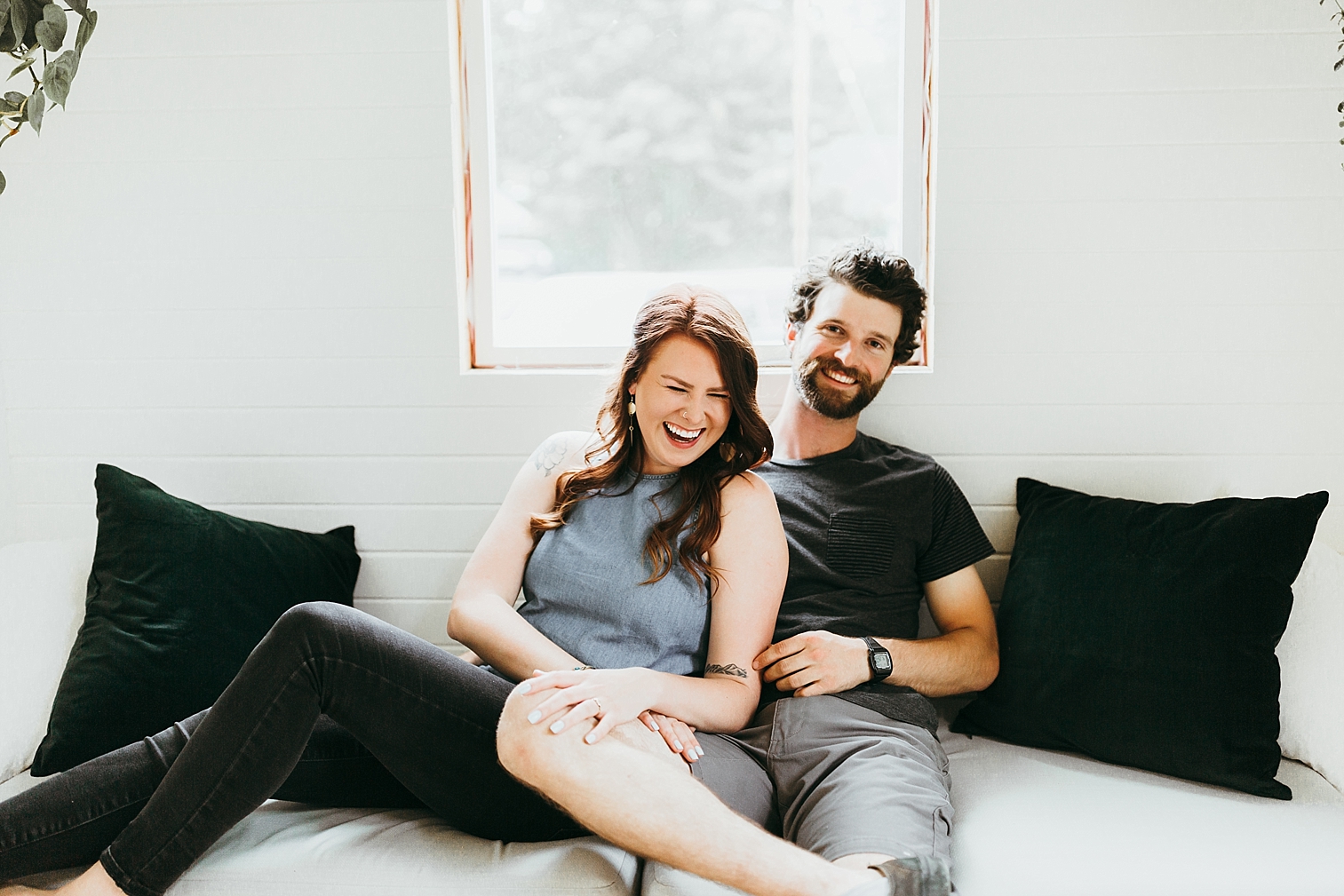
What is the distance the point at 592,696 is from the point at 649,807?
192 millimetres

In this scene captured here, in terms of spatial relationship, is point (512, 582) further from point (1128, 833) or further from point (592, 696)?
point (1128, 833)

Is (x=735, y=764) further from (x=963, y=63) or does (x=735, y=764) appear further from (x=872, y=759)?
(x=963, y=63)

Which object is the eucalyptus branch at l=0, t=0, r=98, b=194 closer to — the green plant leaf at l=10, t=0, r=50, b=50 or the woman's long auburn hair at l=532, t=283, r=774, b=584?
the green plant leaf at l=10, t=0, r=50, b=50

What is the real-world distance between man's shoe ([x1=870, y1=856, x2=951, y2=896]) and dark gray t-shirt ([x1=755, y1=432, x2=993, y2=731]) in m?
0.62

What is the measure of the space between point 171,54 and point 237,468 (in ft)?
3.26

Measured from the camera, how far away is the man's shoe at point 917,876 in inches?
48.6

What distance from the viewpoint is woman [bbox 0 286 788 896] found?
1.41 metres

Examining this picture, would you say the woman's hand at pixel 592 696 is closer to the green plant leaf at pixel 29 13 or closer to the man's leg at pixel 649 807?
the man's leg at pixel 649 807

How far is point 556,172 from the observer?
7.59 ft

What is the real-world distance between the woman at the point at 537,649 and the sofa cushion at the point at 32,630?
1.46 ft

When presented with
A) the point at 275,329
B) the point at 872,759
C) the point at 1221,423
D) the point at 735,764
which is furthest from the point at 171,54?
the point at 1221,423

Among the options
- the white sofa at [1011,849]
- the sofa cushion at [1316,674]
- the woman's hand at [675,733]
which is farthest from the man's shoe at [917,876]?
the sofa cushion at [1316,674]

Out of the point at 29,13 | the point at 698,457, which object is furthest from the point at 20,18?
the point at 698,457

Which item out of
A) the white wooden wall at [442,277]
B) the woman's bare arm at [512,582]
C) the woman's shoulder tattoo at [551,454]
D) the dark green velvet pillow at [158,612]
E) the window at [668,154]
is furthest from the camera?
the window at [668,154]
